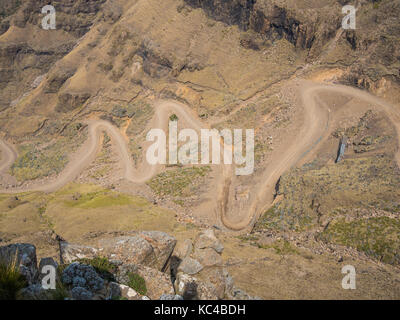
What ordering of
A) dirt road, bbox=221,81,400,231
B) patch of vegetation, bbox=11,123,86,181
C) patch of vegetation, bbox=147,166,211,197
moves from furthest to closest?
1. patch of vegetation, bbox=11,123,86,181
2. patch of vegetation, bbox=147,166,211,197
3. dirt road, bbox=221,81,400,231

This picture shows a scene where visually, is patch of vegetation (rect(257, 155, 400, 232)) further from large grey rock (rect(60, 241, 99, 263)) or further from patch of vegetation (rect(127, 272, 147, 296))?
large grey rock (rect(60, 241, 99, 263))

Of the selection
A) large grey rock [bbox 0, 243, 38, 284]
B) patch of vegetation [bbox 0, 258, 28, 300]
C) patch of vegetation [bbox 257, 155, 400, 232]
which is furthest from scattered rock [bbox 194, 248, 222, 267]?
patch of vegetation [bbox 257, 155, 400, 232]

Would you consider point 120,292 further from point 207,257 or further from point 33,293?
point 207,257
